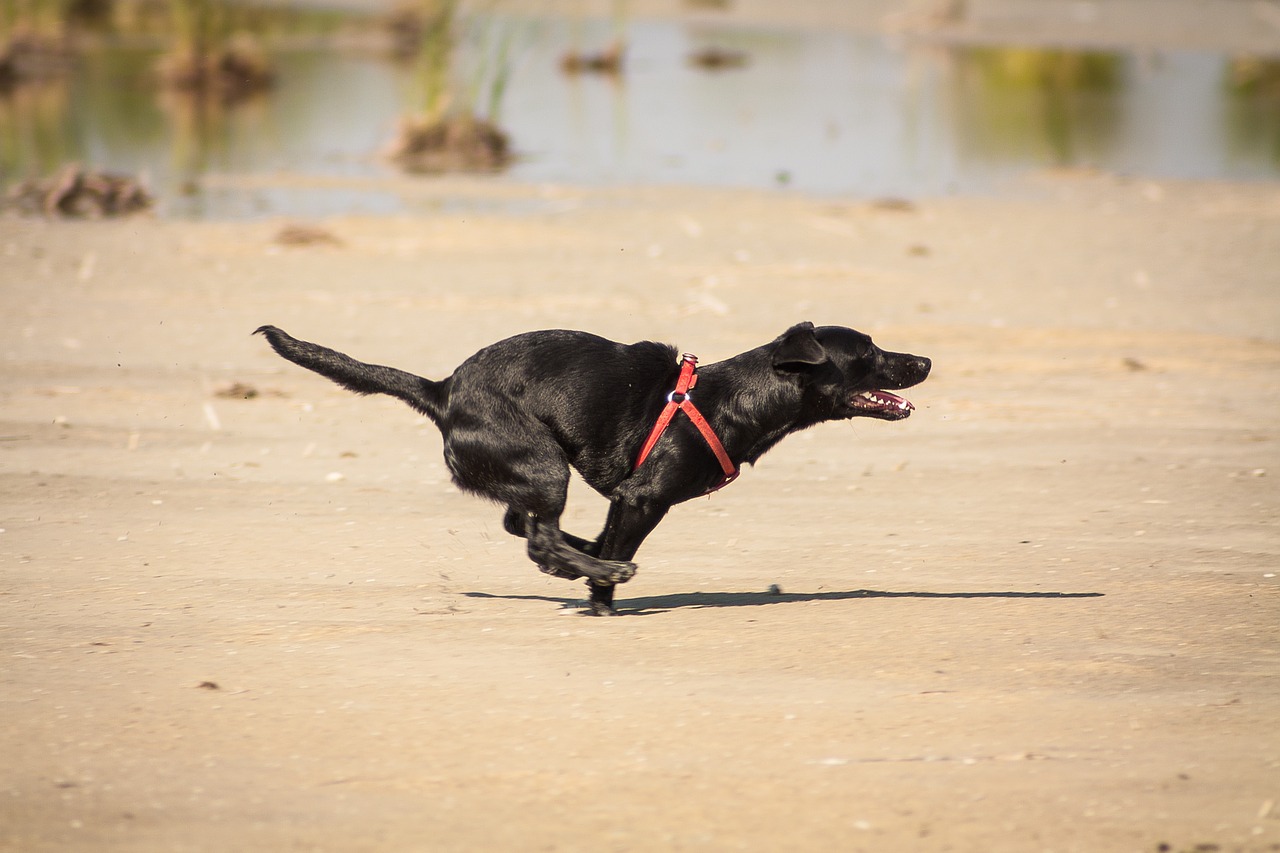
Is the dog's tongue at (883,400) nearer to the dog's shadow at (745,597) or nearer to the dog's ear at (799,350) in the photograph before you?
the dog's ear at (799,350)

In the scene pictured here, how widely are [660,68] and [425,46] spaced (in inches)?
450

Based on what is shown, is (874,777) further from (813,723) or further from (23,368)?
(23,368)

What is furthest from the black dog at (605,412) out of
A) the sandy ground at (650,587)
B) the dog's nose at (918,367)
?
the sandy ground at (650,587)

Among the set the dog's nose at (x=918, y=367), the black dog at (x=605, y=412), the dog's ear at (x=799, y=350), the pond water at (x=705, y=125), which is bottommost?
the pond water at (x=705, y=125)

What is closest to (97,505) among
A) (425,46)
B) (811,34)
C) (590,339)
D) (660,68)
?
(590,339)

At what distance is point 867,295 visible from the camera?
1074 centimetres

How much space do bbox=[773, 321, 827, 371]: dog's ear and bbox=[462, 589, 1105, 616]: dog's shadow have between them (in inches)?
33.3

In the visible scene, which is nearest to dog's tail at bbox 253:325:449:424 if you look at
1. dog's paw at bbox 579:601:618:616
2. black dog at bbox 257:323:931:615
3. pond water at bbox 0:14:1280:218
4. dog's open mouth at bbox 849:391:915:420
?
black dog at bbox 257:323:931:615

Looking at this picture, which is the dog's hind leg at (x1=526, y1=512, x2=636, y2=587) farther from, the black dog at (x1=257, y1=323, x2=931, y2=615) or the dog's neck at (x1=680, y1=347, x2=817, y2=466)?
the dog's neck at (x1=680, y1=347, x2=817, y2=466)

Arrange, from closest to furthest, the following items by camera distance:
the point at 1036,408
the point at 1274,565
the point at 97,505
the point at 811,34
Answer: the point at 1274,565
the point at 97,505
the point at 1036,408
the point at 811,34

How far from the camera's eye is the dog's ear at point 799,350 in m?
5.29

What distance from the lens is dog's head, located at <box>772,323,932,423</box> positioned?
533 centimetres

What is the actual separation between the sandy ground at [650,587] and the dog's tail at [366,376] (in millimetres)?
727

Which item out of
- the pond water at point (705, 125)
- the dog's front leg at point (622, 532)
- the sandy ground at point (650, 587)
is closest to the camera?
the sandy ground at point (650, 587)
